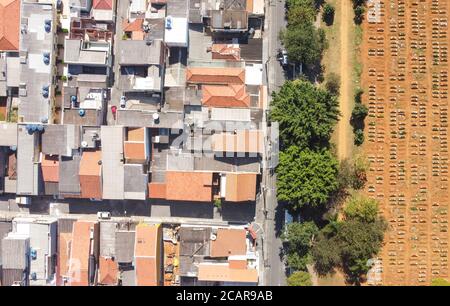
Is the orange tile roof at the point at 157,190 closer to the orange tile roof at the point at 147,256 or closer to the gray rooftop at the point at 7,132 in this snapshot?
the orange tile roof at the point at 147,256

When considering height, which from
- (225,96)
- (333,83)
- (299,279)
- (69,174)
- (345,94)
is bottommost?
(299,279)

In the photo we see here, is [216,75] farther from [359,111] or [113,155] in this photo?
[359,111]

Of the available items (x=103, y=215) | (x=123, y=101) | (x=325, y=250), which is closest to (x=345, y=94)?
(x=325, y=250)

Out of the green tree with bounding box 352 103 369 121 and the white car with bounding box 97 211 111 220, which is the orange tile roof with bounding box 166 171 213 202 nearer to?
the white car with bounding box 97 211 111 220

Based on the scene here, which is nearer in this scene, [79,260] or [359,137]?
[79,260]

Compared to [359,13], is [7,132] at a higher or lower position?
lower

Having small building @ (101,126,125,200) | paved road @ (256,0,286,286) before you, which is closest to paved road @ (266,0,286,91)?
paved road @ (256,0,286,286)

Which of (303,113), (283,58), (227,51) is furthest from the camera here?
(283,58)
